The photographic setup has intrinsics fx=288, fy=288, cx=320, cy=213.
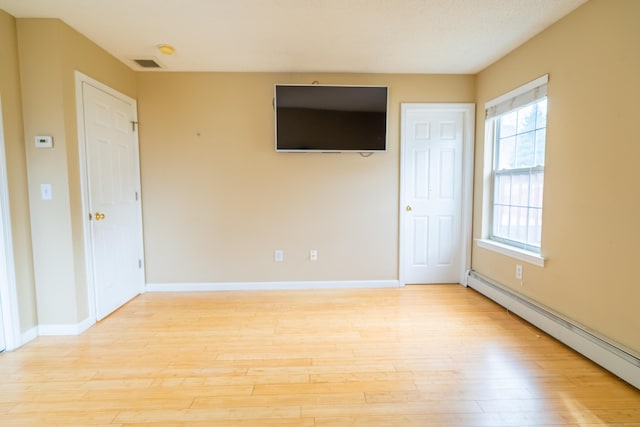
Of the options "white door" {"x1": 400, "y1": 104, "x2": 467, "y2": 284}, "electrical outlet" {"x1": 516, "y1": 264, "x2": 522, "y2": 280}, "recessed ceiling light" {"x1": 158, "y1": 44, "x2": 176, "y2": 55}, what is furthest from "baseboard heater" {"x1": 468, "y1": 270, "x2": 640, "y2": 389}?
"recessed ceiling light" {"x1": 158, "y1": 44, "x2": 176, "y2": 55}

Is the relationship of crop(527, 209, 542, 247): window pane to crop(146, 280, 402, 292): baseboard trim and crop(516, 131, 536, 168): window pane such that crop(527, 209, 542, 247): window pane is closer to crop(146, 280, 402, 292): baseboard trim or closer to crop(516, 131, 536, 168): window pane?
crop(516, 131, 536, 168): window pane

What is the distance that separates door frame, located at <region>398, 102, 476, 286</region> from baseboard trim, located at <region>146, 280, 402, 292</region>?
1.14ft

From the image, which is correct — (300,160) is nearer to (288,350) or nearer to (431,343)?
(288,350)

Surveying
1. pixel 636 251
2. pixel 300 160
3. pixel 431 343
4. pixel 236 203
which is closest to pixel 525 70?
pixel 636 251

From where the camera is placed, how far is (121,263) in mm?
2971

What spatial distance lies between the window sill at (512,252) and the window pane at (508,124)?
3.74 ft

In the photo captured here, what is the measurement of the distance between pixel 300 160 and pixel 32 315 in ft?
8.98

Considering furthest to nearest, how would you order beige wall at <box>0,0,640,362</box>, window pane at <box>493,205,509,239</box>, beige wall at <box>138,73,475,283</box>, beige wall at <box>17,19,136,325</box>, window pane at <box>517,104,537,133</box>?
beige wall at <box>138,73,475,283</box> < window pane at <box>493,205,509,239</box> < window pane at <box>517,104,537,133</box> < beige wall at <box>17,19,136,325</box> < beige wall at <box>0,0,640,362</box>

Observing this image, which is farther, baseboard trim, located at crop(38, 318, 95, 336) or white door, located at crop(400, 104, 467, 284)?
white door, located at crop(400, 104, 467, 284)

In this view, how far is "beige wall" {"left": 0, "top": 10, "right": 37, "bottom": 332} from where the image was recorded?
2.12 m

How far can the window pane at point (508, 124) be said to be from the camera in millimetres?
2877

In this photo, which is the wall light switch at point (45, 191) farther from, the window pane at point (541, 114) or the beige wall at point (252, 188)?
the window pane at point (541, 114)

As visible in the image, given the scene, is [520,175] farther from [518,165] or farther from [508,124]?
[508,124]

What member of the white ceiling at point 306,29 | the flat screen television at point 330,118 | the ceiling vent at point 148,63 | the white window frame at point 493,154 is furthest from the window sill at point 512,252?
the ceiling vent at point 148,63
